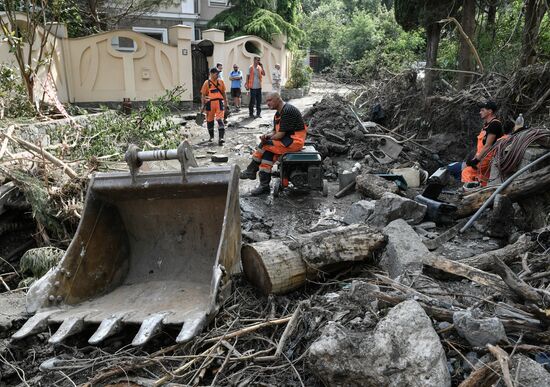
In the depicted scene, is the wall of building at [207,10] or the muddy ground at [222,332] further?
the wall of building at [207,10]

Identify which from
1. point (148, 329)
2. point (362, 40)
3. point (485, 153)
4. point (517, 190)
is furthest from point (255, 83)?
point (362, 40)

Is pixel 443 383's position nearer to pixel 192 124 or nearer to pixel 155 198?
pixel 155 198

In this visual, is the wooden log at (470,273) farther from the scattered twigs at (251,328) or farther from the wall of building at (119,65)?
the wall of building at (119,65)

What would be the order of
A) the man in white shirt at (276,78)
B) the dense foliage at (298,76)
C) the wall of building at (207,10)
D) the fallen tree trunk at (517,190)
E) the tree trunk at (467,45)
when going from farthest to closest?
the wall of building at (207,10) < the dense foliage at (298,76) < the man in white shirt at (276,78) < the tree trunk at (467,45) < the fallen tree trunk at (517,190)

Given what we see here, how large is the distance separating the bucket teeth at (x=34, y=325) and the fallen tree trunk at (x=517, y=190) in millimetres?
4334

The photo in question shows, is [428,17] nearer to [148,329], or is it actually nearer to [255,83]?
[255,83]

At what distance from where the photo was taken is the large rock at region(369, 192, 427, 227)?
5156 mm

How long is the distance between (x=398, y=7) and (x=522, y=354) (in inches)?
408

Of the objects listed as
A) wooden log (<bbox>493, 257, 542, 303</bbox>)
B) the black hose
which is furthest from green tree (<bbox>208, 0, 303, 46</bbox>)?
wooden log (<bbox>493, 257, 542, 303</bbox>)

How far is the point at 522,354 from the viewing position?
244 cm

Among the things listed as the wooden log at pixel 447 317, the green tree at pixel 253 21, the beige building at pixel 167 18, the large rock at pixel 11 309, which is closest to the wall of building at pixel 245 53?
the green tree at pixel 253 21

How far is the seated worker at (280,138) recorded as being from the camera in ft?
21.6

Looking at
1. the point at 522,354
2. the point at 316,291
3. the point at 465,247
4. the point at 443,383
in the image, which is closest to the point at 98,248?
the point at 316,291

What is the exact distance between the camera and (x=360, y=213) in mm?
5574
